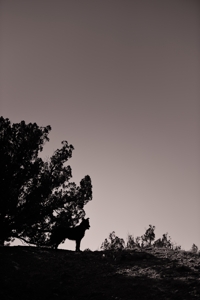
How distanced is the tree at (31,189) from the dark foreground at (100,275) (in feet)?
13.3

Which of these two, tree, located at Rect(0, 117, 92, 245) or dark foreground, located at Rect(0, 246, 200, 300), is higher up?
tree, located at Rect(0, 117, 92, 245)

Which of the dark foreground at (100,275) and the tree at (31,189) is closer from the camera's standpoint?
the dark foreground at (100,275)

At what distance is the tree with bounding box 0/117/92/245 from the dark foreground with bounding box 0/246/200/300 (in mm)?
4040

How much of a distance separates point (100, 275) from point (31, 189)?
33.9ft

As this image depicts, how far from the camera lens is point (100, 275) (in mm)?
13836

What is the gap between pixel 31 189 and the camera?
2253cm

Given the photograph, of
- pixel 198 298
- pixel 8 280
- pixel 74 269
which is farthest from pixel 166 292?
pixel 8 280

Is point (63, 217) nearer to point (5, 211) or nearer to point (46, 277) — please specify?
point (5, 211)

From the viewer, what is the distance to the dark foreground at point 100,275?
11703 mm

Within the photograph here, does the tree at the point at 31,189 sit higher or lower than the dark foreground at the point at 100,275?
higher

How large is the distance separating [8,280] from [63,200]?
10372mm

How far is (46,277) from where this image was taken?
1380 cm

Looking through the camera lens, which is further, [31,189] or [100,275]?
[31,189]

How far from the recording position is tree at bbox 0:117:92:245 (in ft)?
70.2
